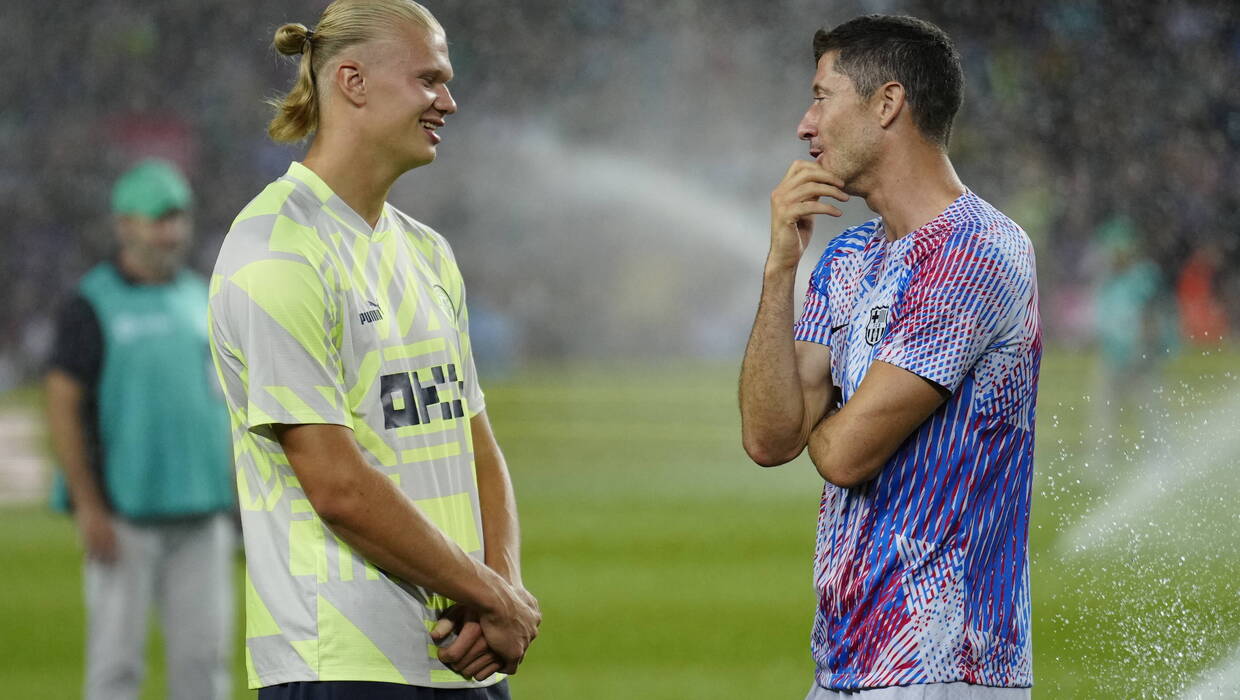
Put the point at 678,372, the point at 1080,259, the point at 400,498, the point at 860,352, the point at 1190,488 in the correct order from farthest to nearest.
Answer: the point at 678,372
the point at 1080,259
the point at 1190,488
the point at 860,352
the point at 400,498

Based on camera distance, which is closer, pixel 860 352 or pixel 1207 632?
pixel 860 352

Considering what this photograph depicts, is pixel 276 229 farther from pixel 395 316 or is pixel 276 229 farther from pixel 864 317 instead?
pixel 864 317

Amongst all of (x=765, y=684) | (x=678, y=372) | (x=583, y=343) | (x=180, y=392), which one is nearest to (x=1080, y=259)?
(x=678, y=372)

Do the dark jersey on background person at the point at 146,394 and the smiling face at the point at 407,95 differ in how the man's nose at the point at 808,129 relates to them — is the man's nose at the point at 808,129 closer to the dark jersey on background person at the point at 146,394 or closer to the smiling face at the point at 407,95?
the smiling face at the point at 407,95

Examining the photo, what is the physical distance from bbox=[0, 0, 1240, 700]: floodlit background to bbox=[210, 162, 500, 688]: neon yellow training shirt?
6.93 ft

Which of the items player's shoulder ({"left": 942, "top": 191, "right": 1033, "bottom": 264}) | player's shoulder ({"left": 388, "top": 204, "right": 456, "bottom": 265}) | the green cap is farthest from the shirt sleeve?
player's shoulder ({"left": 942, "top": 191, "right": 1033, "bottom": 264})

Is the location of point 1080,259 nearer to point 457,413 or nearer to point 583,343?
point 583,343

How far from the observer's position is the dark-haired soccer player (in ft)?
6.67

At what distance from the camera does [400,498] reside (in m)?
2.02

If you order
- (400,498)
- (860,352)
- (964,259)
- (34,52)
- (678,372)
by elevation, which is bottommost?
(678,372)

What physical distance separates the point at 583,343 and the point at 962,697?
61.0 ft

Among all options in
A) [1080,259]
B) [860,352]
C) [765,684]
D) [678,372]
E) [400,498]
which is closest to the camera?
[400,498]

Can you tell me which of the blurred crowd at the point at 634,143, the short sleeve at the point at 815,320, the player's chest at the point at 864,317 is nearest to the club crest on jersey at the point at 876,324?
the player's chest at the point at 864,317

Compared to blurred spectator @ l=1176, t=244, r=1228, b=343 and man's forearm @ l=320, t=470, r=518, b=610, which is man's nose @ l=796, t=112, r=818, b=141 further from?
blurred spectator @ l=1176, t=244, r=1228, b=343
